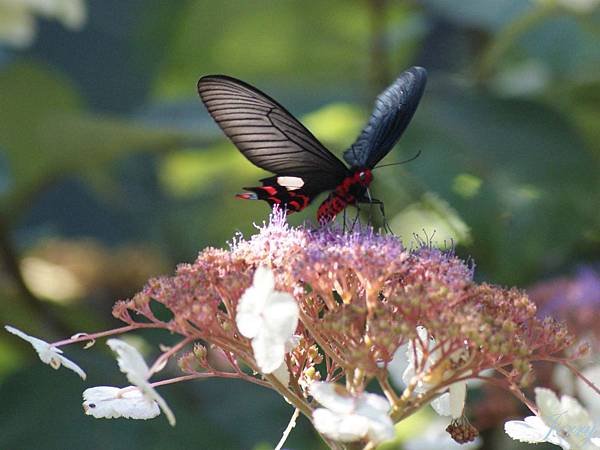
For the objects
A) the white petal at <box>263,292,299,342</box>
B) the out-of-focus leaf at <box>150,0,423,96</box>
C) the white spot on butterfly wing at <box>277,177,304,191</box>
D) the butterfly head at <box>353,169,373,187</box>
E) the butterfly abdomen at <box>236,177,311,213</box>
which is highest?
the out-of-focus leaf at <box>150,0,423,96</box>

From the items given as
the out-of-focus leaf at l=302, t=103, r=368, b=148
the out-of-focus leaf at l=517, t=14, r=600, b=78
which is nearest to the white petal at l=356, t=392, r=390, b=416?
the out-of-focus leaf at l=302, t=103, r=368, b=148

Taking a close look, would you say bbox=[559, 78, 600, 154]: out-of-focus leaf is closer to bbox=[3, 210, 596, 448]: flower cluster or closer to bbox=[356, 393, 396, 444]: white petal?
bbox=[3, 210, 596, 448]: flower cluster

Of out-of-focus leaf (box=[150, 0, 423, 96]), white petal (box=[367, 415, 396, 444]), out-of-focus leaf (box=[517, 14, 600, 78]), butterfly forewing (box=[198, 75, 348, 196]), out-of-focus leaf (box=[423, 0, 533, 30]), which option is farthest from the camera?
out-of-focus leaf (box=[150, 0, 423, 96])

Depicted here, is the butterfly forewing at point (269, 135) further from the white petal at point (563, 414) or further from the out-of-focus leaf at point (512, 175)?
the out-of-focus leaf at point (512, 175)

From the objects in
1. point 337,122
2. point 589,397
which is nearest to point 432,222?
point 337,122

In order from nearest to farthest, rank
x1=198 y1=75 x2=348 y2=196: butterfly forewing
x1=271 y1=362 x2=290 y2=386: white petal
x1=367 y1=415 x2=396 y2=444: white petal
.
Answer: x1=367 y1=415 x2=396 y2=444: white petal
x1=271 y1=362 x2=290 y2=386: white petal
x1=198 y1=75 x2=348 y2=196: butterfly forewing

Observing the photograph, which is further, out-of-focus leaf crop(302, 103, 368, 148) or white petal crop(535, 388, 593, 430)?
out-of-focus leaf crop(302, 103, 368, 148)

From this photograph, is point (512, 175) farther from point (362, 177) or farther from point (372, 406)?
point (372, 406)
